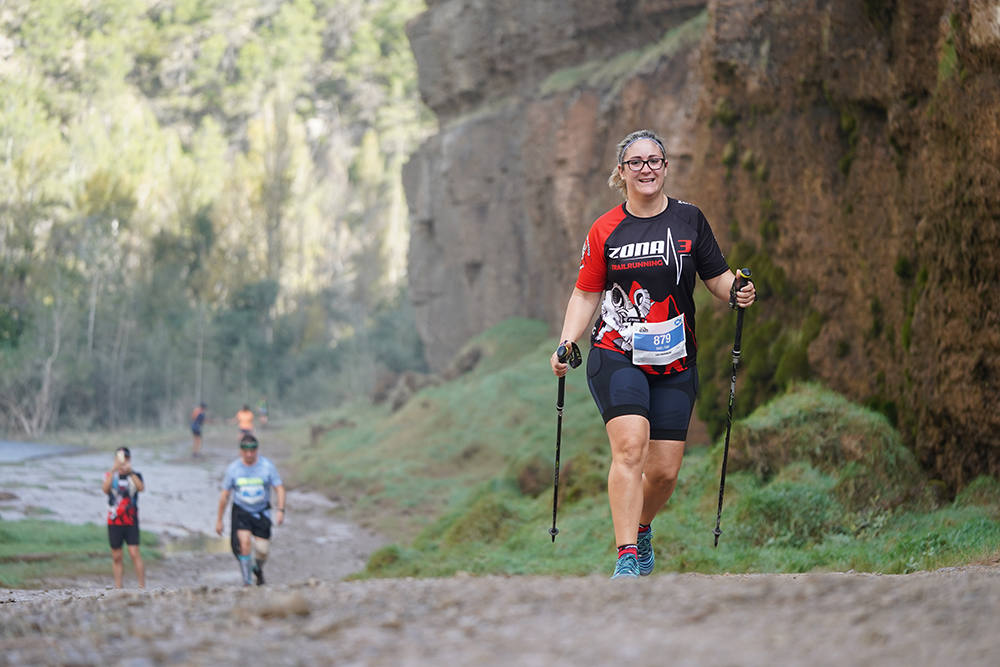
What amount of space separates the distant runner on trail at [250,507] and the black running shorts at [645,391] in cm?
679

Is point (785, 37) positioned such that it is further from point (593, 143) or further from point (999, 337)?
point (593, 143)

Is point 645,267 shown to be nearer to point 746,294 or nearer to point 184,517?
point 746,294

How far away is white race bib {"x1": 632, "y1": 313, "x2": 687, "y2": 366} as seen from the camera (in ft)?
17.9

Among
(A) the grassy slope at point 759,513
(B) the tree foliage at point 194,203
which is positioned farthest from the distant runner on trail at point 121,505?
(B) the tree foliage at point 194,203

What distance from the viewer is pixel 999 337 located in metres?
7.73

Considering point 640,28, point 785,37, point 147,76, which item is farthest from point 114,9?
point 785,37

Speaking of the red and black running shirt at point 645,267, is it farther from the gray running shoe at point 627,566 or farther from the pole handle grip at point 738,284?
the gray running shoe at point 627,566

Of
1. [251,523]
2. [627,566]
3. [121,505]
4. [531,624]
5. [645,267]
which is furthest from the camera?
[121,505]

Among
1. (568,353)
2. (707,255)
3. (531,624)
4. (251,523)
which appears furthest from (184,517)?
(531,624)

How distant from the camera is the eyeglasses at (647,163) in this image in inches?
220

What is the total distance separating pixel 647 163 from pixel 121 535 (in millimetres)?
8694

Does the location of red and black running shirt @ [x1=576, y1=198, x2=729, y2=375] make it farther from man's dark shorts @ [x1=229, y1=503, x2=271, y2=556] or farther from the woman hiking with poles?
man's dark shorts @ [x1=229, y1=503, x2=271, y2=556]

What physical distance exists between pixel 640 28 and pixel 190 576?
18714 millimetres

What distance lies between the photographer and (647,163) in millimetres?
5574
